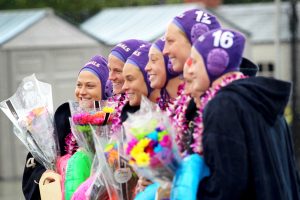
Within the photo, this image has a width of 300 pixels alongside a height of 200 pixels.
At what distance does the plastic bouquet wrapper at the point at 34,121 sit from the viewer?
666 cm

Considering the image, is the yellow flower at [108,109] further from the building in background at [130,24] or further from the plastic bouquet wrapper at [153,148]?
the building in background at [130,24]

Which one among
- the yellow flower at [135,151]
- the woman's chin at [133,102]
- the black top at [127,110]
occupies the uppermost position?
the woman's chin at [133,102]

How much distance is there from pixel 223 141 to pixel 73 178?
5.75 ft

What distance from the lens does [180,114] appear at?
5.30 m

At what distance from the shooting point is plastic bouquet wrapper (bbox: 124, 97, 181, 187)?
463cm

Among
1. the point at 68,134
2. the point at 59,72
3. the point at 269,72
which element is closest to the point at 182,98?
the point at 68,134

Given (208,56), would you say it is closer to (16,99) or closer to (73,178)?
(73,178)

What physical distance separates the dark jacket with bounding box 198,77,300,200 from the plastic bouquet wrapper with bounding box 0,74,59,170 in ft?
7.01

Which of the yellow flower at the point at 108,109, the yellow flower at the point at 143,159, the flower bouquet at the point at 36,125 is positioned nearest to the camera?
the yellow flower at the point at 143,159

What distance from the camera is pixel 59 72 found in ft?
67.0

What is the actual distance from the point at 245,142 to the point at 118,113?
1.54m

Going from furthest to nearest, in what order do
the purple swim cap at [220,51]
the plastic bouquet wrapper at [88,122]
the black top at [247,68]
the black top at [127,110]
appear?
the plastic bouquet wrapper at [88,122] → the black top at [127,110] → the black top at [247,68] → the purple swim cap at [220,51]

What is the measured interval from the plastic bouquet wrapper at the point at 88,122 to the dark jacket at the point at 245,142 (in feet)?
4.25

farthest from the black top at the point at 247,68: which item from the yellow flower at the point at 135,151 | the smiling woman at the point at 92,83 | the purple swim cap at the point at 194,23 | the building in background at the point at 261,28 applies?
the building in background at the point at 261,28
